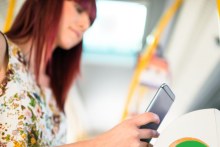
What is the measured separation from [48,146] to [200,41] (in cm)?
72

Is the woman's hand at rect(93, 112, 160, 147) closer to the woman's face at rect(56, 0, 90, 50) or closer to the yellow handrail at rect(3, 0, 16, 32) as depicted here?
the woman's face at rect(56, 0, 90, 50)

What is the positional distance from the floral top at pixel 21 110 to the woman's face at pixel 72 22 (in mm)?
163

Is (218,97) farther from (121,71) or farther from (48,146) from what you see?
(121,71)

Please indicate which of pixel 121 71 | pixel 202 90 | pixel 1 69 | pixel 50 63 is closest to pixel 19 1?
pixel 50 63

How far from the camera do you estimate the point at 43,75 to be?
1.10 metres

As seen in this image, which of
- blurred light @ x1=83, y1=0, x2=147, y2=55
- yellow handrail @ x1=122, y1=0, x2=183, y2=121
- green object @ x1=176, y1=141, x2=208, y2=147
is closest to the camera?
green object @ x1=176, y1=141, x2=208, y2=147

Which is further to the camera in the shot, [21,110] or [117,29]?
[117,29]

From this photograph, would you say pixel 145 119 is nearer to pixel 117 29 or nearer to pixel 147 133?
pixel 147 133

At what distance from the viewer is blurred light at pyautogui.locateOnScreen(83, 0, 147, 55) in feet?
4.35

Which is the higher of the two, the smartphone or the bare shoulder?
the bare shoulder

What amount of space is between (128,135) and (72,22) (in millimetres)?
502

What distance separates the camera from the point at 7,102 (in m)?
0.74

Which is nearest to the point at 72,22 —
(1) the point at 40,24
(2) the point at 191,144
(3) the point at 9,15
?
(1) the point at 40,24

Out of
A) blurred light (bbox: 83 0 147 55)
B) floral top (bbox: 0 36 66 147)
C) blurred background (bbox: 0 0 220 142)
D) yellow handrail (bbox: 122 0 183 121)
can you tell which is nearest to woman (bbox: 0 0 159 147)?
floral top (bbox: 0 36 66 147)
